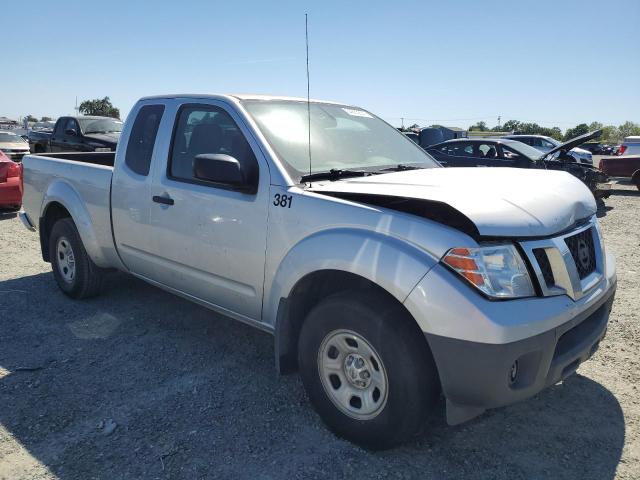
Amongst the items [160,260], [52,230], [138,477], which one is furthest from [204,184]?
[52,230]

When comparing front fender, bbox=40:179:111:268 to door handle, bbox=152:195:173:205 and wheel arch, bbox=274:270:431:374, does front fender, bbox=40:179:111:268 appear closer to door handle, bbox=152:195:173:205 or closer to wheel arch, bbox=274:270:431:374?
door handle, bbox=152:195:173:205

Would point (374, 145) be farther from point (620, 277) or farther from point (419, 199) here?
point (620, 277)

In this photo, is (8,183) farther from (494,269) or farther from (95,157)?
(494,269)

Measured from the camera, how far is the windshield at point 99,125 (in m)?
13.2

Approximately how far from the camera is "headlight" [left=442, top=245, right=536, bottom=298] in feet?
7.43

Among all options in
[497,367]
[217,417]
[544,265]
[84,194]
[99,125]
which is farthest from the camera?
[99,125]

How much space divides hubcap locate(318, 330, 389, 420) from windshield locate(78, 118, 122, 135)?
39.4 feet

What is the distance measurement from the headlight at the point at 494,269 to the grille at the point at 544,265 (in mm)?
118

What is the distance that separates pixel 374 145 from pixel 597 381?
2.23 meters

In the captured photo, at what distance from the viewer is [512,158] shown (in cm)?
1119

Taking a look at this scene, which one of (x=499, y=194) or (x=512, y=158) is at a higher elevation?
(x=499, y=194)

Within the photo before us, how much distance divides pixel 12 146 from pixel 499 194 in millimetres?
15734

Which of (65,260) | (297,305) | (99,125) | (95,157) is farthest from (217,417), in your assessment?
(99,125)

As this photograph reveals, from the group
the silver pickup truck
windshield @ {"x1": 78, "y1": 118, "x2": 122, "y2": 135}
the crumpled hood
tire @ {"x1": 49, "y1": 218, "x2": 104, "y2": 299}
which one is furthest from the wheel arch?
windshield @ {"x1": 78, "y1": 118, "x2": 122, "y2": 135}
